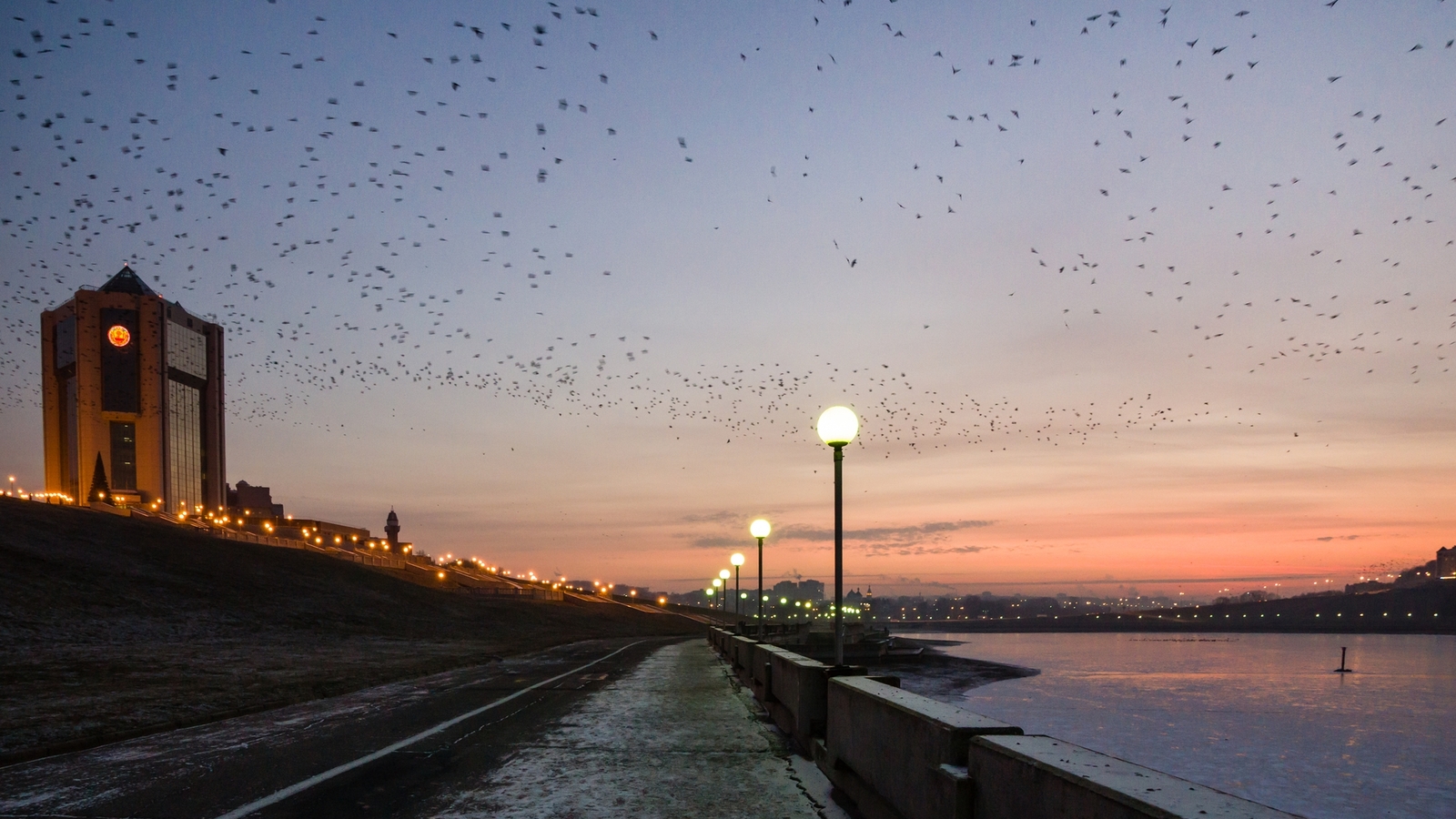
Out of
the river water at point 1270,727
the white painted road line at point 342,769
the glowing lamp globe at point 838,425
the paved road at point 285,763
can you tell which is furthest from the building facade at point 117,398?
the glowing lamp globe at point 838,425

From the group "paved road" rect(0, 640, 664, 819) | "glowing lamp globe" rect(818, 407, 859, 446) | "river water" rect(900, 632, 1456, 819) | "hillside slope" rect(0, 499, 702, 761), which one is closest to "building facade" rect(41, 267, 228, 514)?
"hillside slope" rect(0, 499, 702, 761)

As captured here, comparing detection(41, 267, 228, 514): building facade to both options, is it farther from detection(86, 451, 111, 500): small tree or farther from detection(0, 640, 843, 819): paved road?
detection(0, 640, 843, 819): paved road

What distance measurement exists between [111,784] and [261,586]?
207 feet

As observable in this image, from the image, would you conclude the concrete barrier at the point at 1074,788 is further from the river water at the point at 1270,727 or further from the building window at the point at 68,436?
the building window at the point at 68,436

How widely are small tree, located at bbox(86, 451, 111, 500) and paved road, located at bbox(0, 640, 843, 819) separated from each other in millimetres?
144209

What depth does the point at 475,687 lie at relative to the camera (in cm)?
2002

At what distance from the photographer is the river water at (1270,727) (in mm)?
39031

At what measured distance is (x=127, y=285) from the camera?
590ft

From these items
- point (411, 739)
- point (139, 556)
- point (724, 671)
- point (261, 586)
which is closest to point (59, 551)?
point (139, 556)

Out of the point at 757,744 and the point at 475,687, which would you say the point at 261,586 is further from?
the point at 757,744

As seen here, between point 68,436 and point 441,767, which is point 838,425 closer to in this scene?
point 441,767

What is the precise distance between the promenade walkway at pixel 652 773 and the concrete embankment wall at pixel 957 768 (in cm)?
54

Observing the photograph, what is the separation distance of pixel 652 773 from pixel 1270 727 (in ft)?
209

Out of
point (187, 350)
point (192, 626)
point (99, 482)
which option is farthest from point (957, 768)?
point (187, 350)
